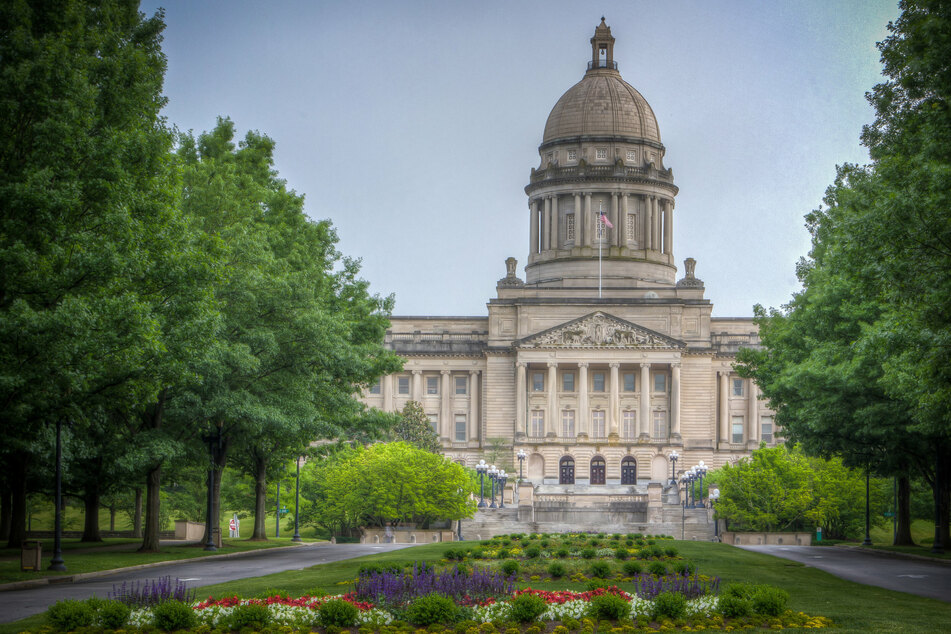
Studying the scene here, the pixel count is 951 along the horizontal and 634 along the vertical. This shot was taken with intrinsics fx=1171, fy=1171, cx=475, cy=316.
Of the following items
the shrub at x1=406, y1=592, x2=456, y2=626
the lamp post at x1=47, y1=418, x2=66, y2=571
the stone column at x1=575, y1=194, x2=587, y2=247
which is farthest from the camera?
the stone column at x1=575, y1=194, x2=587, y2=247

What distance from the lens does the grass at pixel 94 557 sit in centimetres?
2980

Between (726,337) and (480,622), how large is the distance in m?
97.5

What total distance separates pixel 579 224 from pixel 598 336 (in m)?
18.8

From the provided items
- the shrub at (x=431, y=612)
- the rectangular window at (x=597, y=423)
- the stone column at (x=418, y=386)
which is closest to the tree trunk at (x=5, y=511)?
the shrub at (x=431, y=612)

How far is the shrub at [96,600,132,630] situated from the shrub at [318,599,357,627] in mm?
2935

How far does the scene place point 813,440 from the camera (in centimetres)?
4703

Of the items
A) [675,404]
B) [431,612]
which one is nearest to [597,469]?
[675,404]

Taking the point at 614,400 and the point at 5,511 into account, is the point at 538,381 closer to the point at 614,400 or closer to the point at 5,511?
the point at 614,400

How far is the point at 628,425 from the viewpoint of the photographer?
4252 inches

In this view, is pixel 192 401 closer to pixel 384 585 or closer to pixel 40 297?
pixel 40 297

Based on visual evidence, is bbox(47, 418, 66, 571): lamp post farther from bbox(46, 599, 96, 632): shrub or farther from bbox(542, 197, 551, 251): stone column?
bbox(542, 197, 551, 251): stone column

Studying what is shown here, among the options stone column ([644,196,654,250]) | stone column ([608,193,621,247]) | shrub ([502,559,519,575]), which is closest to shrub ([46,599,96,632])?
shrub ([502,559,519,575])

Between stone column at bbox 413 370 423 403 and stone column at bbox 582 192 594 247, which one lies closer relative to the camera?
stone column at bbox 413 370 423 403

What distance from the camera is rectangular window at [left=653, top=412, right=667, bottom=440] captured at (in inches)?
4240
